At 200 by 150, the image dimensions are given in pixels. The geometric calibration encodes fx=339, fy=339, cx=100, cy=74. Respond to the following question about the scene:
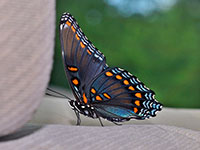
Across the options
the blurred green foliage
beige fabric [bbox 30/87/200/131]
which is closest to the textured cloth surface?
beige fabric [bbox 30/87/200/131]

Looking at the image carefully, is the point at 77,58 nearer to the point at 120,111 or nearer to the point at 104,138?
the point at 120,111

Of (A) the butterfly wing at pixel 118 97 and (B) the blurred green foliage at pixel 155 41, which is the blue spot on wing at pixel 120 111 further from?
(B) the blurred green foliage at pixel 155 41

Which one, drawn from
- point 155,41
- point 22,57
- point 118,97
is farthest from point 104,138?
point 155,41

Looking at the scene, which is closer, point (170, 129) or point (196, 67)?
point (170, 129)

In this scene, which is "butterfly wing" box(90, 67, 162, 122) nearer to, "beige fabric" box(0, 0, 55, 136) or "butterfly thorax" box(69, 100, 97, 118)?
"butterfly thorax" box(69, 100, 97, 118)

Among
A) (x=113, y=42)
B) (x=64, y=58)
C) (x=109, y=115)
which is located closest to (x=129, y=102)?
(x=109, y=115)

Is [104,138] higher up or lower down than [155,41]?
lower down

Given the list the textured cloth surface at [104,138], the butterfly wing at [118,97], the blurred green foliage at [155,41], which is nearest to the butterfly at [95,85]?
the butterfly wing at [118,97]

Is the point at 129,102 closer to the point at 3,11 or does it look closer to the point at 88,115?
the point at 88,115
